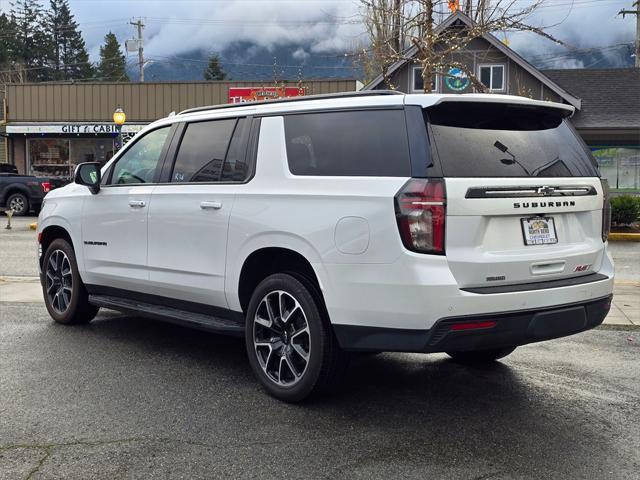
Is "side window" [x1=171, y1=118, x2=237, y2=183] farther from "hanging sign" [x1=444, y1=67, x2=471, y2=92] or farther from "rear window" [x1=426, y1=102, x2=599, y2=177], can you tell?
"hanging sign" [x1=444, y1=67, x2=471, y2=92]

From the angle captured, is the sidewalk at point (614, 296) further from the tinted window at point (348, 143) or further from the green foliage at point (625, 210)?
the green foliage at point (625, 210)

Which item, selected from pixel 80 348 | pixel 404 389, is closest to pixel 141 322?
pixel 80 348

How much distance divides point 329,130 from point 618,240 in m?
13.5

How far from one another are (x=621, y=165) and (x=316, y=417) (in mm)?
24469

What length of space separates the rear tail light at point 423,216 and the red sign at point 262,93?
22065mm

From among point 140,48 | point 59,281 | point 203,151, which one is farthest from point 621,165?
point 140,48

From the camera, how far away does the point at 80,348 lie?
5.90m

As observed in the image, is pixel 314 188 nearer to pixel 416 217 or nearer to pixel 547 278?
pixel 416 217

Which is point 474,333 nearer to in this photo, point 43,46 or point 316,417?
point 316,417

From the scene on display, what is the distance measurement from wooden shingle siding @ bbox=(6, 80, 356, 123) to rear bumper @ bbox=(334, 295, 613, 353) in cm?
2617

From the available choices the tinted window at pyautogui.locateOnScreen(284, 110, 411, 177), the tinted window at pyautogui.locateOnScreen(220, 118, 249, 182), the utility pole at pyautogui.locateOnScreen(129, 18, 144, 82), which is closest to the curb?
the tinted window at pyautogui.locateOnScreen(220, 118, 249, 182)

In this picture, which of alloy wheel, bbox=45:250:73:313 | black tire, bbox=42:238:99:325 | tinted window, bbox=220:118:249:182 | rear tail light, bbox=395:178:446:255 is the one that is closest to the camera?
rear tail light, bbox=395:178:446:255

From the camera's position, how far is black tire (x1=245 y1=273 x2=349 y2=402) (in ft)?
14.0

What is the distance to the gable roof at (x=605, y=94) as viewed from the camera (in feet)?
85.1
